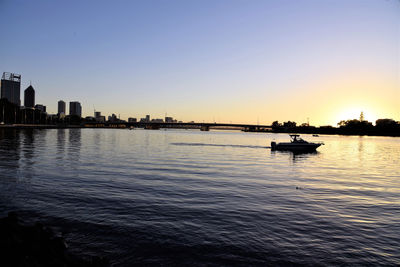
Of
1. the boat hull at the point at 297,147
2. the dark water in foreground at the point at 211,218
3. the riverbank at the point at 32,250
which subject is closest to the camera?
the riverbank at the point at 32,250

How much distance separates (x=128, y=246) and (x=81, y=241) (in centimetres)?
184

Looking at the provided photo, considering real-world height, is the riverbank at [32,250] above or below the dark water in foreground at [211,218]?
above

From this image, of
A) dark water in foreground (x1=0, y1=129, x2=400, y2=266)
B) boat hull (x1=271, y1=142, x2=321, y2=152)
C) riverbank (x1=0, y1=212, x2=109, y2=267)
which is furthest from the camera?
boat hull (x1=271, y1=142, x2=321, y2=152)

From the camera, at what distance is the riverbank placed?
284 inches

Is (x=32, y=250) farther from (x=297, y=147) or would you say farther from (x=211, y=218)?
(x=297, y=147)

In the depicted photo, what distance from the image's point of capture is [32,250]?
7.88m

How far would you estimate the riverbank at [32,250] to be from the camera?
284 inches

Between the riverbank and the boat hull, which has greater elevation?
the riverbank

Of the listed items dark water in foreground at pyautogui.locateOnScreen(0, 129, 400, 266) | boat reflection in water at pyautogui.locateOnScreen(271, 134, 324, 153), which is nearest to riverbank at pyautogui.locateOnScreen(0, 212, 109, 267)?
dark water in foreground at pyautogui.locateOnScreen(0, 129, 400, 266)

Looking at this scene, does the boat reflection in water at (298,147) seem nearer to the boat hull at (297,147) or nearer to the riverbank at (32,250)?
the boat hull at (297,147)

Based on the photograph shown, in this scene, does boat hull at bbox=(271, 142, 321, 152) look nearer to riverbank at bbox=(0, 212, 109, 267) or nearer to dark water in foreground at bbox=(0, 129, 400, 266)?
dark water in foreground at bbox=(0, 129, 400, 266)

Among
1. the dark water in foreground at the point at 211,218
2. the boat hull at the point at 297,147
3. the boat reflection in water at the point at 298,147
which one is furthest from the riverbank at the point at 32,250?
the boat hull at the point at 297,147

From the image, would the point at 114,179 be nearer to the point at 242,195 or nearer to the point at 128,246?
the point at 242,195

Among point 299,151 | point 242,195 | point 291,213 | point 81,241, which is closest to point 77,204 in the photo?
point 81,241
